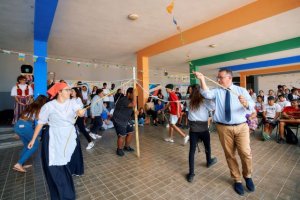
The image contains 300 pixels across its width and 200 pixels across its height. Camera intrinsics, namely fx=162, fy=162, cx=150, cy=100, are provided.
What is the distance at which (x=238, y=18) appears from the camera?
406 centimetres

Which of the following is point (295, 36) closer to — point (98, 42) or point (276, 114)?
point (276, 114)

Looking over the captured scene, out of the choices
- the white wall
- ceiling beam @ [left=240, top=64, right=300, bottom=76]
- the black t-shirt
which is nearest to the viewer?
the black t-shirt

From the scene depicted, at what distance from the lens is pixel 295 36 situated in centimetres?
598

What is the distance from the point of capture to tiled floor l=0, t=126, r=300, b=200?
7.09ft

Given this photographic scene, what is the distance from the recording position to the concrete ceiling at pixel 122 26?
3.74 meters

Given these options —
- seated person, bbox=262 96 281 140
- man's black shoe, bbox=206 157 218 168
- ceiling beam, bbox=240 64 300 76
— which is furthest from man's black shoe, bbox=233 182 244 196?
ceiling beam, bbox=240 64 300 76

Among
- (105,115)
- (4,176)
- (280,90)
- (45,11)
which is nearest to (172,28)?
(45,11)

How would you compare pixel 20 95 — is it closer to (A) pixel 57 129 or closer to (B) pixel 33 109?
(B) pixel 33 109

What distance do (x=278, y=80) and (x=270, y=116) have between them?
44.7ft

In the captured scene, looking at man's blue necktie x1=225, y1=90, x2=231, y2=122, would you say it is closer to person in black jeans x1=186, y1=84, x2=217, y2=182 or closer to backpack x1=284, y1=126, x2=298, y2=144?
person in black jeans x1=186, y1=84, x2=217, y2=182

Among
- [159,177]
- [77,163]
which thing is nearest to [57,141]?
[77,163]

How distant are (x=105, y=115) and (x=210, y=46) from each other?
531 cm

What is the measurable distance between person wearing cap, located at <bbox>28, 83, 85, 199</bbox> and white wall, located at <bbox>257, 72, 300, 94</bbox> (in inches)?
717

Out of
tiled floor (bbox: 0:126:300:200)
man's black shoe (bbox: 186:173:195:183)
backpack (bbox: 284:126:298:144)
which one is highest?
backpack (bbox: 284:126:298:144)
